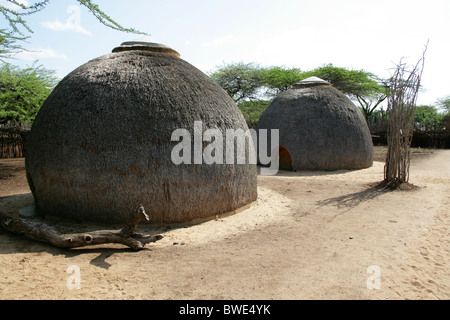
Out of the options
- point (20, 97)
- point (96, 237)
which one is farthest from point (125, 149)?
point (20, 97)

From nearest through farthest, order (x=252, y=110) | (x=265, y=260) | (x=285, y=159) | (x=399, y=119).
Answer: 1. (x=265, y=260)
2. (x=399, y=119)
3. (x=285, y=159)
4. (x=252, y=110)

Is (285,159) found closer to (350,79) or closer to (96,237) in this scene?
(96,237)

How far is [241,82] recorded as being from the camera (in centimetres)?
2412

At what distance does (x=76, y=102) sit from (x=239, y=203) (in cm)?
310

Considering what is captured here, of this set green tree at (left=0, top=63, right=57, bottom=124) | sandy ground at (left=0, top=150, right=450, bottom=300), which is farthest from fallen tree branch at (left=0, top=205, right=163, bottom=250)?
green tree at (left=0, top=63, right=57, bottom=124)

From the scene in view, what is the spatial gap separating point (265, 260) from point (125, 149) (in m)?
2.48

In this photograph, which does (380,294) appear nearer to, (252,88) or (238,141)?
(238,141)

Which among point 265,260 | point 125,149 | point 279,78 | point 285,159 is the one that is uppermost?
point 279,78

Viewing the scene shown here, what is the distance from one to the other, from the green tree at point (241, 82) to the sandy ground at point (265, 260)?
1884 centimetres

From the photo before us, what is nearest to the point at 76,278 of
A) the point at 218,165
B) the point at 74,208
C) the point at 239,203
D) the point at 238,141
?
the point at 74,208

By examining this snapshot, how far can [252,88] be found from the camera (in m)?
24.2

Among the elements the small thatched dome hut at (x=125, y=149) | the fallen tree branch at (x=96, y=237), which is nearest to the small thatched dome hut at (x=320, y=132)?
the small thatched dome hut at (x=125, y=149)

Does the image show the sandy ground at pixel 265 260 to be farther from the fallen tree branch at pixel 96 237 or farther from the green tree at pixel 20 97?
the green tree at pixel 20 97

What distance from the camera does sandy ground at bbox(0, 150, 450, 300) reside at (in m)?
2.99
